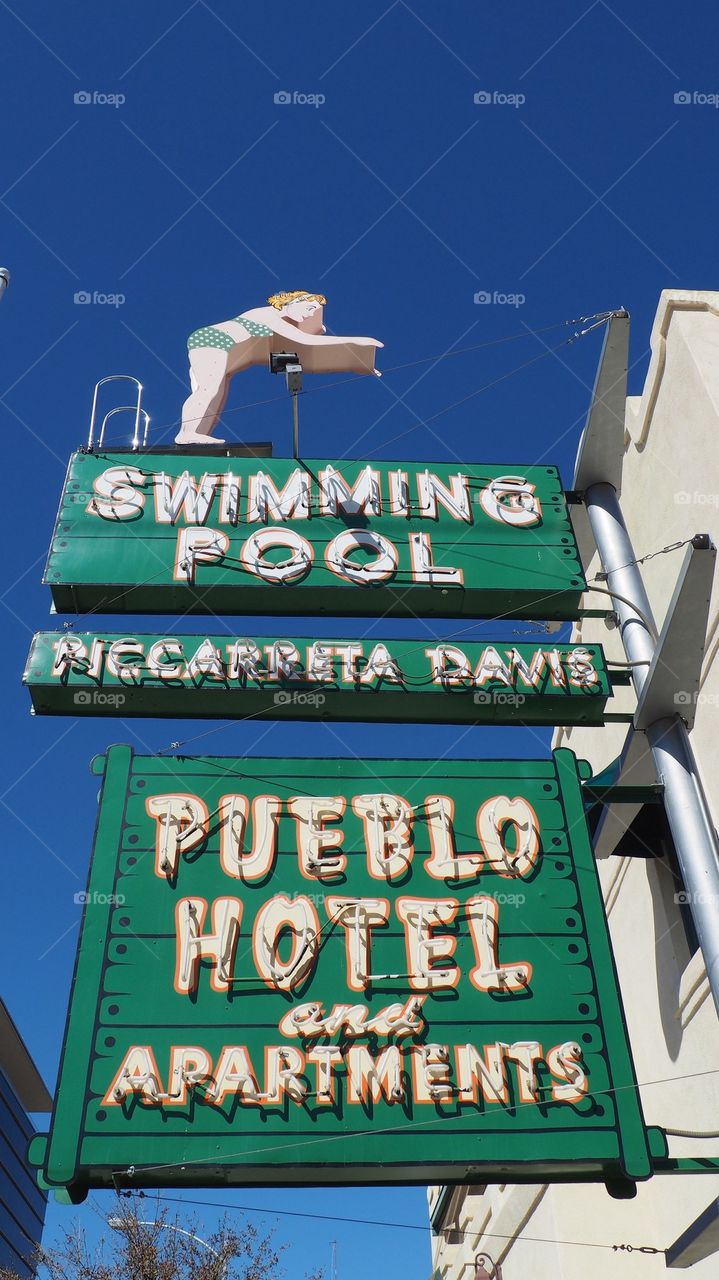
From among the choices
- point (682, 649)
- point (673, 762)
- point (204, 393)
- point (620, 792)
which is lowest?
point (673, 762)

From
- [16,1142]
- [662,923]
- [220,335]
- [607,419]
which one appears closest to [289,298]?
[220,335]

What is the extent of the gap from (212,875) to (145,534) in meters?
2.73

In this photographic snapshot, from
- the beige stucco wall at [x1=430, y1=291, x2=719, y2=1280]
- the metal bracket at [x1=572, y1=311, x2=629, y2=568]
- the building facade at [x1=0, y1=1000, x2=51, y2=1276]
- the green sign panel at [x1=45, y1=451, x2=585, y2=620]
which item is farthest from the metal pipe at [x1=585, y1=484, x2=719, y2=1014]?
the building facade at [x1=0, y1=1000, x2=51, y2=1276]

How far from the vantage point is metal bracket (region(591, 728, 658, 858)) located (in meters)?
6.76

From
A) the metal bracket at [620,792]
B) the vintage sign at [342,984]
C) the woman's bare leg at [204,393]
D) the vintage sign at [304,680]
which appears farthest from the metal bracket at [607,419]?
the woman's bare leg at [204,393]

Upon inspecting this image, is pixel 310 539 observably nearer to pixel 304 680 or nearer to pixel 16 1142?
pixel 304 680

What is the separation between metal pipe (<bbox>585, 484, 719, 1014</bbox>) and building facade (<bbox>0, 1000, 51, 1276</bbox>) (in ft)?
89.4

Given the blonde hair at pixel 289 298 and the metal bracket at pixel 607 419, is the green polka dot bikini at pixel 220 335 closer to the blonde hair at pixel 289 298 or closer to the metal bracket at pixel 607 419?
the blonde hair at pixel 289 298

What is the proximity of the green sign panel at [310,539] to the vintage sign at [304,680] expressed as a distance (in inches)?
20.6

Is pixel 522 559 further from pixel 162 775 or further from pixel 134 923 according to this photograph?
pixel 134 923

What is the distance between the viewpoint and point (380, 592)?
7.75 meters

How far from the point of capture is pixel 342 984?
6109mm

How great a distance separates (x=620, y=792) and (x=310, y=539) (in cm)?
295

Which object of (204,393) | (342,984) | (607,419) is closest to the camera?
(342,984)
